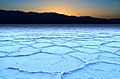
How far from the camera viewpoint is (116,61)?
1.37 metres

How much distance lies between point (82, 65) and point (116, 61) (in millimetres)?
274

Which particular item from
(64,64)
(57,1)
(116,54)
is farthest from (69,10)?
(64,64)

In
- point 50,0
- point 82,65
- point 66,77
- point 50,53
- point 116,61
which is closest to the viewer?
point 66,77

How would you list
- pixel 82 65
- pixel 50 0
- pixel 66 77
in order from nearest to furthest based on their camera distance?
1. pixel 66 77
2. pixel 82 65
3. pixel 50 0

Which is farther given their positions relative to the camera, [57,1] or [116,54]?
[57,1]

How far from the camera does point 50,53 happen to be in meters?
1.59

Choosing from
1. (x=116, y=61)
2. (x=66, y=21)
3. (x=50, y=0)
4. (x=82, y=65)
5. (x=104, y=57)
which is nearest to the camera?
(x=82, y=65)

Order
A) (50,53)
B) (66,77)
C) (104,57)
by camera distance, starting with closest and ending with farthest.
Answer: (66,77) < (104,57) < (50,53)

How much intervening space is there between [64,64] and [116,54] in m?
0.54

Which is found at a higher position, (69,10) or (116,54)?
(69,10)

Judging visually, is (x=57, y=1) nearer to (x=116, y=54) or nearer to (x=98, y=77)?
(x=116, y=54)

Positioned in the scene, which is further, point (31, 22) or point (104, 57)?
point (31, 22)

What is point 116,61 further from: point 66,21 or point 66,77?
point 66,21

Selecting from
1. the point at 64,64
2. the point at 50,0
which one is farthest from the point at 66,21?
the point at 64,64
